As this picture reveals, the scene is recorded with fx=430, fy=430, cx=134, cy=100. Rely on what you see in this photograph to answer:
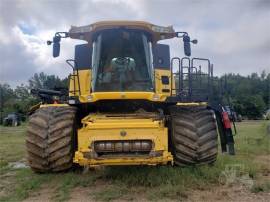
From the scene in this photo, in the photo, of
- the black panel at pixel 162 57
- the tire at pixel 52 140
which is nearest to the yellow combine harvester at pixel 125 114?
the tire at pixel 52 140

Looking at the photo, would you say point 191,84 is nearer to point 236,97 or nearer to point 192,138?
point 192,138

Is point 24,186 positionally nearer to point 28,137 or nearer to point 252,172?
point 28,137

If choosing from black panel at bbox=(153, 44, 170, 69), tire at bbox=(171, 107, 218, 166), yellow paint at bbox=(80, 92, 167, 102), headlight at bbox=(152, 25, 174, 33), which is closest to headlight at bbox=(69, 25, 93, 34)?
headlight at bbox=(152, 25, 174, 33)

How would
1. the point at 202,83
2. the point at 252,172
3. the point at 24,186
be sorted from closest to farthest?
the point at 24,186 → the point at 252,172 → the point at 202,83

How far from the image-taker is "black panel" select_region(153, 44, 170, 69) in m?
9.86

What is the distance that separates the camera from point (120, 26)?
820cm

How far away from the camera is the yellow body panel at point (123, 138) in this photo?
687 cm

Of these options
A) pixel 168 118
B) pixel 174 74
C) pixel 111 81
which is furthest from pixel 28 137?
pixel 174 74

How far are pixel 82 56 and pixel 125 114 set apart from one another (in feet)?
10.5

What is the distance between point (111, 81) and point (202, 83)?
1.96 meters

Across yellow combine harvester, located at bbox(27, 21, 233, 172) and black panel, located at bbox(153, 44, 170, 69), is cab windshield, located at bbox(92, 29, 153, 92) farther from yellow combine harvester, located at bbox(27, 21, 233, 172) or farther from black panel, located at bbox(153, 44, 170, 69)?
black panel, located at bbox(153, 44, 170, 69)

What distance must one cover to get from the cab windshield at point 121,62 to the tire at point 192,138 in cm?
89

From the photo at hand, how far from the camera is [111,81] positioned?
8031 millimetres

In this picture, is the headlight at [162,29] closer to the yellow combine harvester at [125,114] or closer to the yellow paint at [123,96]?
the yellow combine harvester at [125,114]
